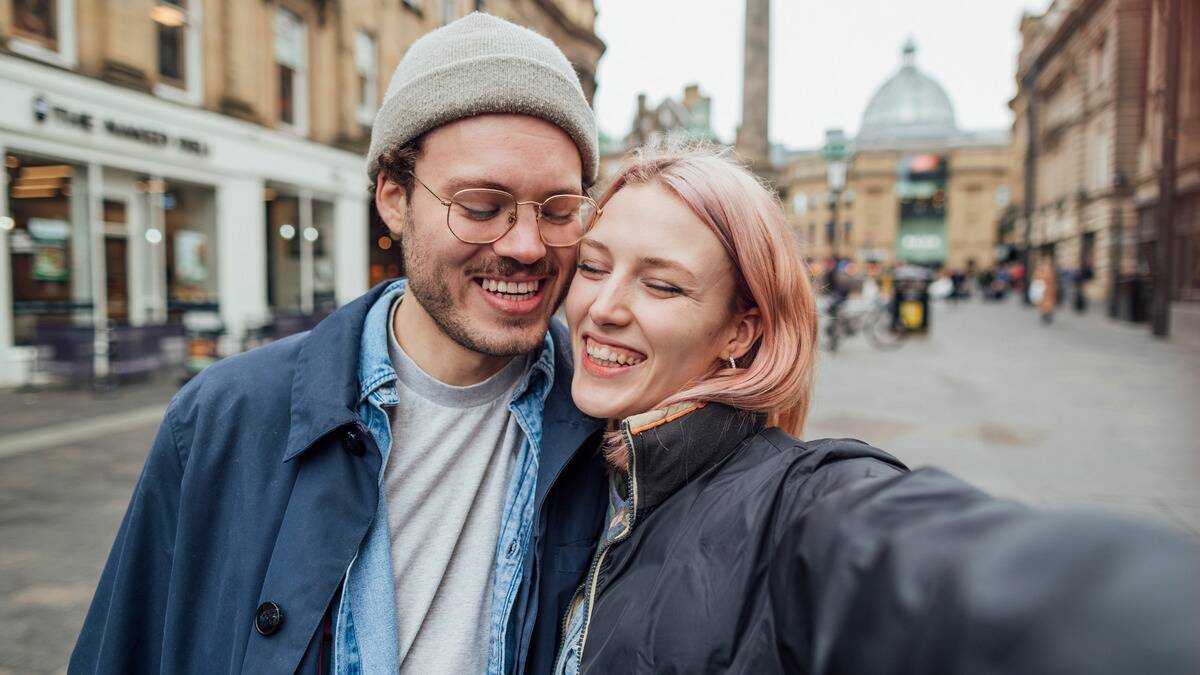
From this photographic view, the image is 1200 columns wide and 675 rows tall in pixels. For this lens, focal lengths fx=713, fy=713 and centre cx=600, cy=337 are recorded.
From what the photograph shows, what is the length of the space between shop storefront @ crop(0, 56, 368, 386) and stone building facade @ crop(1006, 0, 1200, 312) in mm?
21064

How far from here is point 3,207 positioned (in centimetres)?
955

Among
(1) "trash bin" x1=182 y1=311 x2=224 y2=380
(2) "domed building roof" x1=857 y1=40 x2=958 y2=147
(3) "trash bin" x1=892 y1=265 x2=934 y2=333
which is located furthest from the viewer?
(2) "domed building roof" x1=857 y1=40 x2=958 y2=147

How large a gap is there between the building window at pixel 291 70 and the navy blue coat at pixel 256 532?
51.0 ft

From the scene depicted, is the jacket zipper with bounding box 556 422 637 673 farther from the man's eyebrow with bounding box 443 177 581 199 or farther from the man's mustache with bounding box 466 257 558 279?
the man's eyebrow with bounding box 443 177 581 199

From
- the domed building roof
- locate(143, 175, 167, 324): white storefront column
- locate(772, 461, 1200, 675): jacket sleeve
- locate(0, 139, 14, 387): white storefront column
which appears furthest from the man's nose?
the domed building roof

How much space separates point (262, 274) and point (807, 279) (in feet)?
48.0

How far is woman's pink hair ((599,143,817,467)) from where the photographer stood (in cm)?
150

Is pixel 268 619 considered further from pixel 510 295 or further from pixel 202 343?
pixel 202 343

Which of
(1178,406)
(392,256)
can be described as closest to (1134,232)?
(1178,406)

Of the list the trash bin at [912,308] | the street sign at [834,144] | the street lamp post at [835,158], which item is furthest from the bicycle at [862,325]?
the street sign at [834,144]

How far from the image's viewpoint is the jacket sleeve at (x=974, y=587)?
1.79ft

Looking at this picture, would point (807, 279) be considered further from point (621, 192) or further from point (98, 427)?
point (98, 427)

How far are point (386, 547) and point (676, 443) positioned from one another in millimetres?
617

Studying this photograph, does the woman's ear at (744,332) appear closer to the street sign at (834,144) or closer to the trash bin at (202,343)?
the trash bin at (202,343)
